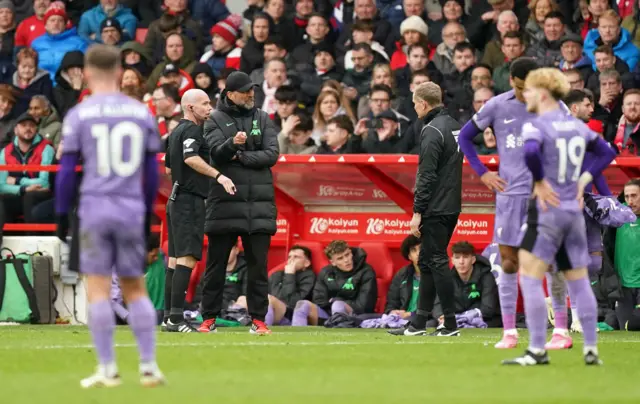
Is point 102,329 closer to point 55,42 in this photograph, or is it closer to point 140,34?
point 55,42

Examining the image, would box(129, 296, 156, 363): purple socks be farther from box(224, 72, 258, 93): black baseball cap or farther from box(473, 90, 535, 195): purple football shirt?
box(224, 72, 258, 93): black baseball cap

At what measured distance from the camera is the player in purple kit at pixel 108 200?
8055 millimetres

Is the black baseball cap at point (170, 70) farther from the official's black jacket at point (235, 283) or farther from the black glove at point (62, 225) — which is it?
the black glove at point (62, 225)

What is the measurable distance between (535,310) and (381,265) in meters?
7.72

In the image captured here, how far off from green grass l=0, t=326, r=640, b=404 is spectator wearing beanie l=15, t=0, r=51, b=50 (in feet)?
34.8

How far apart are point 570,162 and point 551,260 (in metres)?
0.66

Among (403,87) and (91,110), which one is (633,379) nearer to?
(91,110)

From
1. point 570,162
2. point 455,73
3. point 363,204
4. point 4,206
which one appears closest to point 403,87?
point 455,73

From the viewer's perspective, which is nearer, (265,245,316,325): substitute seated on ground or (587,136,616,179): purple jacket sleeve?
(587,136,616,179): purple jacket sleeve

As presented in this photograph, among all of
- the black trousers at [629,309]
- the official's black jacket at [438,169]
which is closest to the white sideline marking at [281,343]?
the official's black jacket at [438,169]

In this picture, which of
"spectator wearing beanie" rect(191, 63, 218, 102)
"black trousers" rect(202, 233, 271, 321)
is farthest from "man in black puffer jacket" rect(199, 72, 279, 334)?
"spectator wearing beanie" rect(191, 63, 218, 102)

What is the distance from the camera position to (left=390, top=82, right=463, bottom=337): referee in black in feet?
43.1

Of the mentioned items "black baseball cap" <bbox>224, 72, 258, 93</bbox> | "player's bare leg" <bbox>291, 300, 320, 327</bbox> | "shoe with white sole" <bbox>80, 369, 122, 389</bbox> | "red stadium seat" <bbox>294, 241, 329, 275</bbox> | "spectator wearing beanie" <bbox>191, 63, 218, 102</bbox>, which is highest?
"spectator wearing beanie" <bbox>191, 63, 218, 102</bbox>

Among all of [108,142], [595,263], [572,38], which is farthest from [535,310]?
[572,38]
